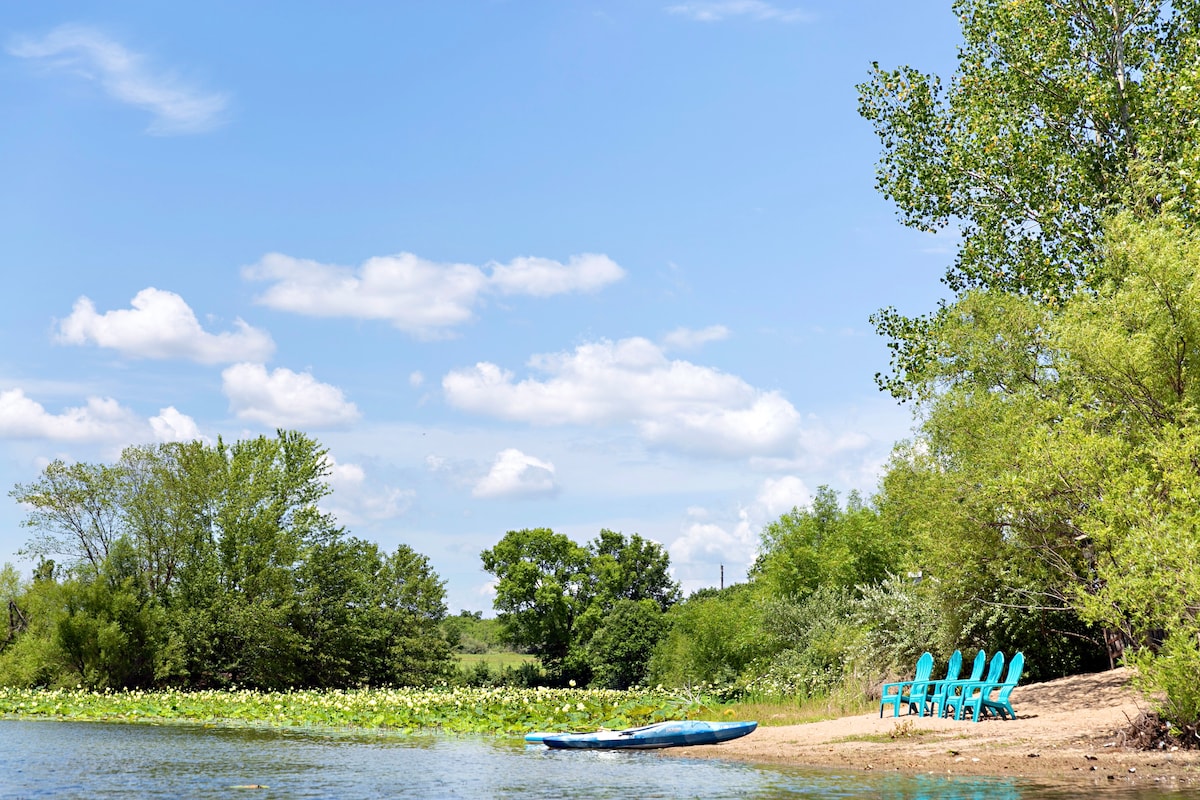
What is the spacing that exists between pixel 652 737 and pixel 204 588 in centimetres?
3309

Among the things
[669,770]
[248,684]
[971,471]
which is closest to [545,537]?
[248,684]

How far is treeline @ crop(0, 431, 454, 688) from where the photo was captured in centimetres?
4456

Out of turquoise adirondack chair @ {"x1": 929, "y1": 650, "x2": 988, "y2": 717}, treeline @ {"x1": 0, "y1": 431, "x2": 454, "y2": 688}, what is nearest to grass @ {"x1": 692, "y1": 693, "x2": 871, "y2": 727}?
turquoise adirondack chair @ {"x1": 929, "y1": 650, "x2": 988, "y2": 717}

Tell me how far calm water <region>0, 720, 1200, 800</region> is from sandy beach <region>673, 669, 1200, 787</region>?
114 cm

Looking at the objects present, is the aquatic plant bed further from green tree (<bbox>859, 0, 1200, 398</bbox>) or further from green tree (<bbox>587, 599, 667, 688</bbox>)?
green tree (<bbox>587, 599, 667, 688</bbox>)

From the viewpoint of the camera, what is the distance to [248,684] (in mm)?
48719

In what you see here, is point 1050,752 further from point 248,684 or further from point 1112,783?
point 248,684

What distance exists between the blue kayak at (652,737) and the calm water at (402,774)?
0.28 m

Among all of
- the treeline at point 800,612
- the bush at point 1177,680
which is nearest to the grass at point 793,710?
the treeline at point 800,612

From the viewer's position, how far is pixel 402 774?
54.4 feet

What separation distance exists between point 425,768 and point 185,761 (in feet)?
15.5

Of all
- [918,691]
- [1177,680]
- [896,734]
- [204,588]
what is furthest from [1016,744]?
[204,588]

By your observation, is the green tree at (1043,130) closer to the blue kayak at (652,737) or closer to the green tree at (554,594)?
the blue kayak at (652,737)

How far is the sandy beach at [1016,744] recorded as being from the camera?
48.5 ft
